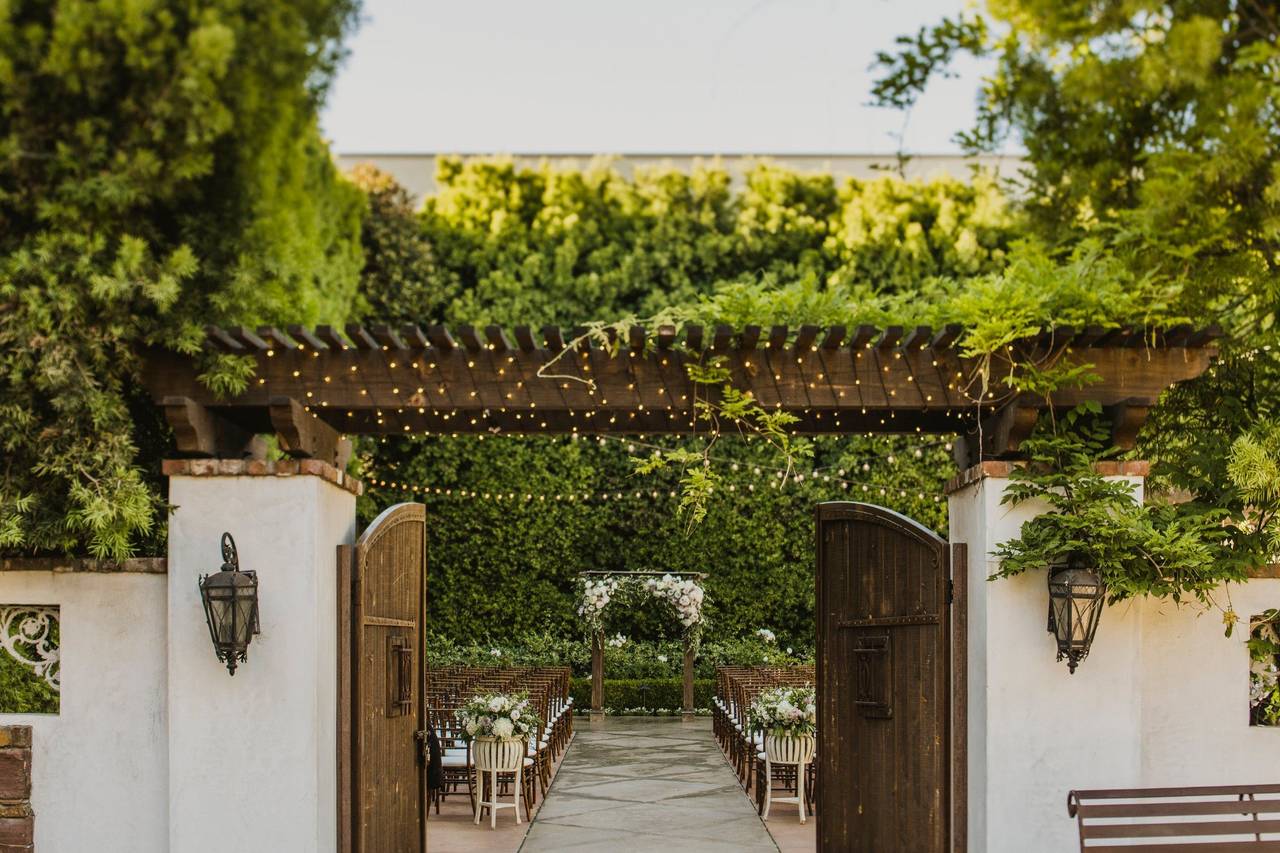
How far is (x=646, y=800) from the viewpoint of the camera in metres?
11.7

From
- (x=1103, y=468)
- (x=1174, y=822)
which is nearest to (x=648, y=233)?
(x=1103, y=468)

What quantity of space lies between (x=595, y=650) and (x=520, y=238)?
551 centimetres

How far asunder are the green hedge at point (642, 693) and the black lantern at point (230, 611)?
39.9ft

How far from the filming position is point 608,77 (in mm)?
5176

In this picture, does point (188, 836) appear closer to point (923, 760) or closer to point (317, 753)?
point (317, 753)

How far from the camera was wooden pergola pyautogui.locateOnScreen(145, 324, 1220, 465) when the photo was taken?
6.48 m

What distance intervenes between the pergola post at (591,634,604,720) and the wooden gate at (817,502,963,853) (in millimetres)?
10121

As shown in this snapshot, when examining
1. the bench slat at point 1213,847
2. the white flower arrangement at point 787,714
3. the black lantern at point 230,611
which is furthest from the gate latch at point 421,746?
the bench slat at point 1213,847

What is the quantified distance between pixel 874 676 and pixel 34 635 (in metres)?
4.25

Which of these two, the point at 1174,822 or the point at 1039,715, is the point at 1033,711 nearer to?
the point at 1039,715

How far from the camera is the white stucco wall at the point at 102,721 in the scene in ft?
21.3

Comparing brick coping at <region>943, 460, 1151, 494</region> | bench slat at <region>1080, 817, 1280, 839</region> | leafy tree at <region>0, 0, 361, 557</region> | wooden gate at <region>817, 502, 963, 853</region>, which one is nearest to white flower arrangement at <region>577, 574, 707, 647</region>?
wooden gate at <region>817, 502, 963, 853</region>

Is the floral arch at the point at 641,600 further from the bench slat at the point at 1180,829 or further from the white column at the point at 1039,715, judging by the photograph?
the bench slat at the point at 1180,829

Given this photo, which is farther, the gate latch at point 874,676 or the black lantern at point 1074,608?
the gate latch at point 874,676
